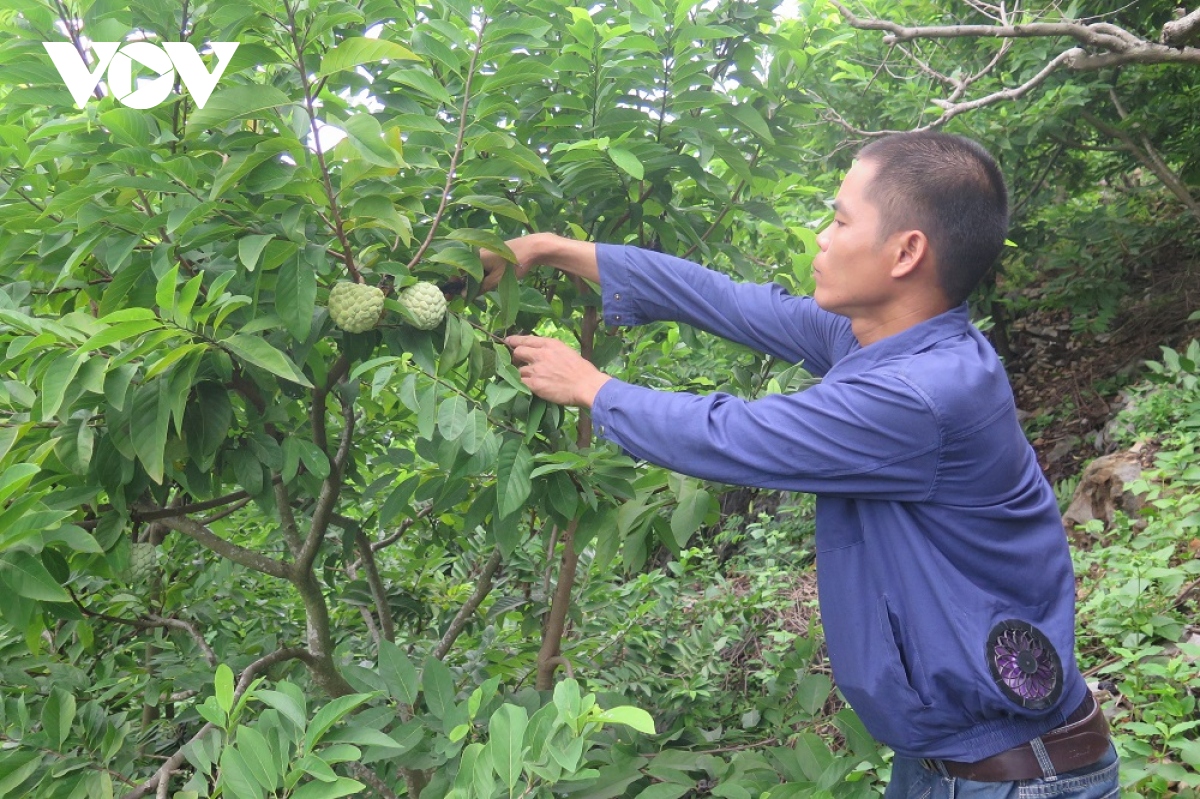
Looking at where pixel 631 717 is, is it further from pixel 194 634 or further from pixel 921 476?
pixel 194 634

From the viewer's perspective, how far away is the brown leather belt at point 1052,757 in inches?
68.4

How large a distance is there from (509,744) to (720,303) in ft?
3.68

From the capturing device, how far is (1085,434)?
5898mm

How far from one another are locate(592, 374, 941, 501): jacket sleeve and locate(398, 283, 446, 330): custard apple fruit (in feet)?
1.46

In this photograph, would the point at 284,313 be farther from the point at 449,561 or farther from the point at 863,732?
the point at 449,561

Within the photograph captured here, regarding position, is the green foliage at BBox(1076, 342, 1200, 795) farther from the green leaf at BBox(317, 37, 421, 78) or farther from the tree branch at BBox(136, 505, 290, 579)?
the green leaf at BBox(317, 37, 421, 78)

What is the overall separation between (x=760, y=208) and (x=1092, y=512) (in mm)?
3055

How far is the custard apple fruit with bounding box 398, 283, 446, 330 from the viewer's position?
6.04 ft

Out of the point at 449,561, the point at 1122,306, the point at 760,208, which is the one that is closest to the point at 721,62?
the point at 760,208

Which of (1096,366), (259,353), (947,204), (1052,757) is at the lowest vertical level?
(1096,366)

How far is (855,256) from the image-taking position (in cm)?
188

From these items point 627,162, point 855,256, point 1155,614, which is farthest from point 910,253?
point 1155,614

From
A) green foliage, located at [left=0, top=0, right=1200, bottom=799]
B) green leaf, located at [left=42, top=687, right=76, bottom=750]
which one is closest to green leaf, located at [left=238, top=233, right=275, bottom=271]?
green foliage, located at [left=0, top=0, right=1200, bottom=799]
